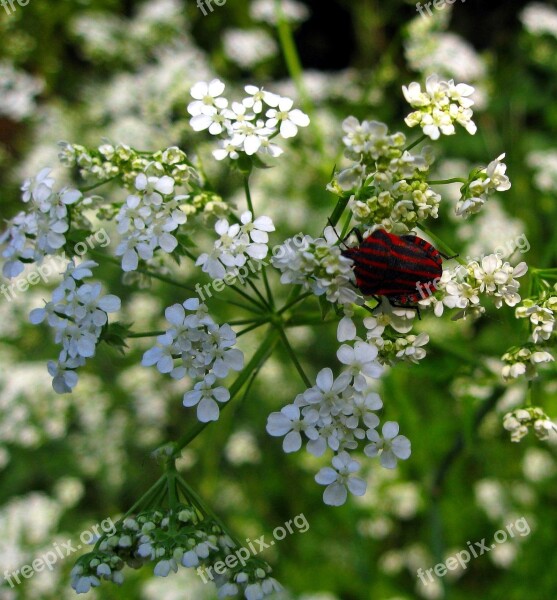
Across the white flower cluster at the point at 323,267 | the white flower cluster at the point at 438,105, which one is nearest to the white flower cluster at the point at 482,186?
the white flower cluster at the point at 438,105

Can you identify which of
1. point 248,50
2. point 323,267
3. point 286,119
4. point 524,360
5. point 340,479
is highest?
point 286,119

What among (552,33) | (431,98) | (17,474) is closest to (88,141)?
(17,474)

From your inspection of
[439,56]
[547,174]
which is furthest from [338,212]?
[547,174]

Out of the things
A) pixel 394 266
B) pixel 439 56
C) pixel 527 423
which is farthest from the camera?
pixel 439 56

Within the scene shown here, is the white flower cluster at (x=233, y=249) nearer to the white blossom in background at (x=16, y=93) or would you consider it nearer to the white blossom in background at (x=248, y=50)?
the white blossom in background at (x=248, y=50)

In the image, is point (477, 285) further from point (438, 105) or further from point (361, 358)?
point (438, 105)

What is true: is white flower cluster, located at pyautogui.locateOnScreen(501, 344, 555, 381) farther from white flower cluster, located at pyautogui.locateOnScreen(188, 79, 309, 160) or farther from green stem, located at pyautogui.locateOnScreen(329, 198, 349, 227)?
white flower cluster, located at pyautogui.locateOnScreen(188, 79, 309, 160)
